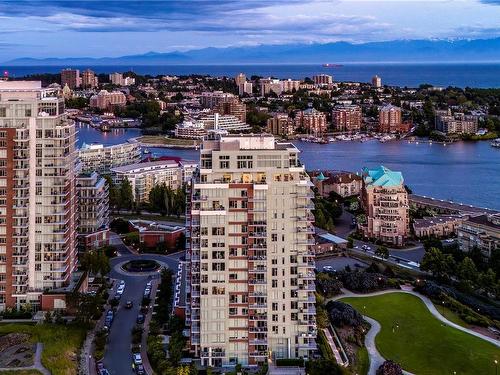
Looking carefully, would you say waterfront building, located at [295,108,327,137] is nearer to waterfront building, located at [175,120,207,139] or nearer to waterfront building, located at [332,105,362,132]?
waterfront building, located at [332,105,362,132]

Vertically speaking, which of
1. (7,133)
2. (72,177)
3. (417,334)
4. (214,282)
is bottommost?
(417,334)

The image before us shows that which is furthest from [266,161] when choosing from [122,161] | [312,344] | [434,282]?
[122,161]

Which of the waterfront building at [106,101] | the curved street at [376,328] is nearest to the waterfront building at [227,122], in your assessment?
A: the waterfront building at [106,101]

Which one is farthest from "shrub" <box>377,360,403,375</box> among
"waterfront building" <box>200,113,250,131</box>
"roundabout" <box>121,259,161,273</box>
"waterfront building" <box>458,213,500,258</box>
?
"waterfront building" <box>200,113,250,131</box>

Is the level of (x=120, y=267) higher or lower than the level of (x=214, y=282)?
lower

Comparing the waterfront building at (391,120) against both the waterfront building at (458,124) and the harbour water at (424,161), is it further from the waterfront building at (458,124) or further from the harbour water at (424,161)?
the harbour water at (424,161)

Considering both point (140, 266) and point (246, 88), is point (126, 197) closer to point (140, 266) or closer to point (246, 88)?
point (140, 266)

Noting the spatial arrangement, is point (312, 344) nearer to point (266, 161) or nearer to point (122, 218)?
point (266, 161)

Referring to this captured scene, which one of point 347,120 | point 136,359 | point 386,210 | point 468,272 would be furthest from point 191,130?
point 136,359
